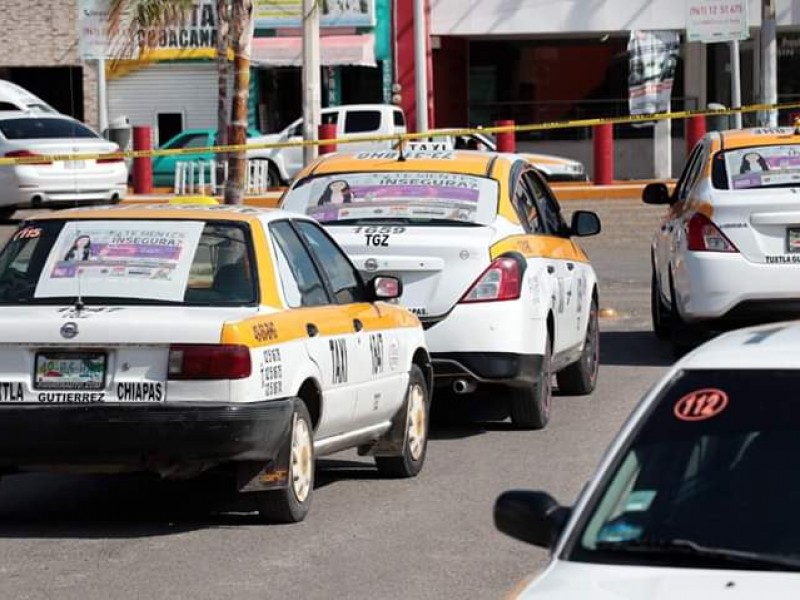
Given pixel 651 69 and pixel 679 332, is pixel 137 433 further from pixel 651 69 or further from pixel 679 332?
pixel 651 69

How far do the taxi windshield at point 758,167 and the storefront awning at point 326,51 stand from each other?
89.7 feet

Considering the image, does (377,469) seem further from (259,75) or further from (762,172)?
(259,75)

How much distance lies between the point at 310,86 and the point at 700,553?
94.8 feet

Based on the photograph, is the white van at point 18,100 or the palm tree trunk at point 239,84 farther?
the white van at point 18,100

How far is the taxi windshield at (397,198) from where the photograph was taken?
12.0 m

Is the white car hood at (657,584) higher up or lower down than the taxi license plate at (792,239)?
lower down

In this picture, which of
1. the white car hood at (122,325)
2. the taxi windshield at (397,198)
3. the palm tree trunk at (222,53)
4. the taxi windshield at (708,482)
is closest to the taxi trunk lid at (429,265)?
the taxi windshield at (397,198)

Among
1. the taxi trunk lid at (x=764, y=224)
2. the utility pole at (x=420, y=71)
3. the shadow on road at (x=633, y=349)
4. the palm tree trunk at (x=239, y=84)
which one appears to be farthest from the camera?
the utility pole at (x=420, y=71)

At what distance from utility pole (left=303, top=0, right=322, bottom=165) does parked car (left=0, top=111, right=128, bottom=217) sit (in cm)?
416

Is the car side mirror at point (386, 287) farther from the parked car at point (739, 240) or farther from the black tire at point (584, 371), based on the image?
the parked car at point (739, 240)

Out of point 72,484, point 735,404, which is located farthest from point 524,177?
point 735,404

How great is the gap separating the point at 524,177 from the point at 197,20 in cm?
3115

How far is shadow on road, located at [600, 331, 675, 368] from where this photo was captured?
1581 cm

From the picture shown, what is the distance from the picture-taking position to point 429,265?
11500 mm
